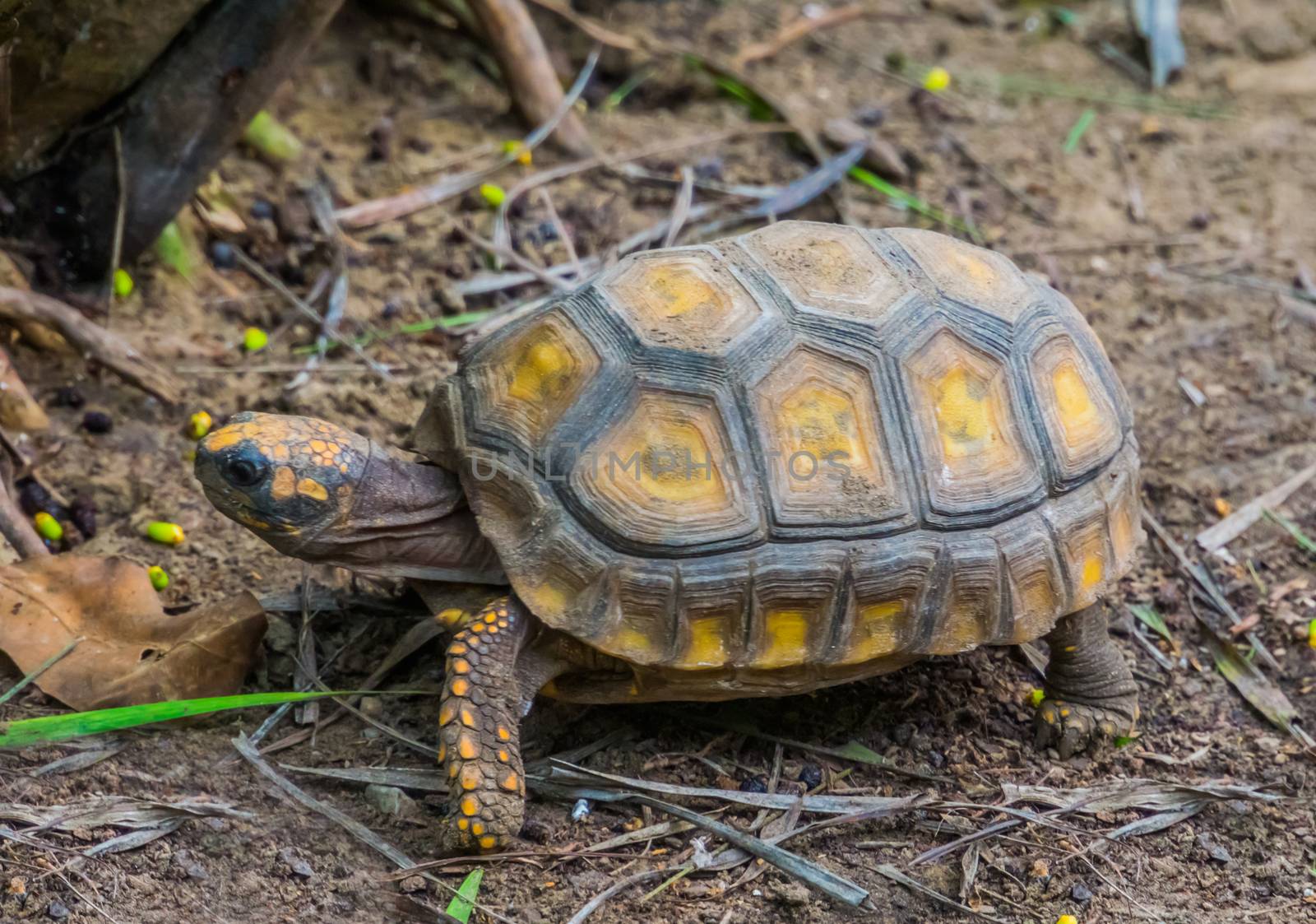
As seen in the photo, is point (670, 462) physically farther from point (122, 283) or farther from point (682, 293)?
point (122, 283)

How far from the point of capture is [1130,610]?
440cm

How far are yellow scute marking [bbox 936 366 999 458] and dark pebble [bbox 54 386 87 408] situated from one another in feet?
10.7

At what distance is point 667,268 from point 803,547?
97 cm

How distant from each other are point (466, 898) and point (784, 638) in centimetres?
111

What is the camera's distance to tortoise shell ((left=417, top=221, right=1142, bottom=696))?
330 centimetres

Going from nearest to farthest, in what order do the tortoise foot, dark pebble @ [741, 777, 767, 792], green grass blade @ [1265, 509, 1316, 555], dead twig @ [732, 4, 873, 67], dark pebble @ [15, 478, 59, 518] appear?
dark pebble @ [741, 777, 767, 792] → the tortoise foot → dark pebble @ [15, 478, 59, 518] → green grass blade @ [1265, 509, 1316, 555] → dead twig @ [732, 4, 873, 67]

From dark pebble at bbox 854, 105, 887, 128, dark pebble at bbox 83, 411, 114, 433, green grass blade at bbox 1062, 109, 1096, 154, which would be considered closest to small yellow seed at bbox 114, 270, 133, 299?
dark pebble at bbox 83, 411, 114, 433

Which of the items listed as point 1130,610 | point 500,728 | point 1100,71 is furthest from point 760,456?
point 1100,71

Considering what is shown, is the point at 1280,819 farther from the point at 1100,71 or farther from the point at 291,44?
the point at 1100,71

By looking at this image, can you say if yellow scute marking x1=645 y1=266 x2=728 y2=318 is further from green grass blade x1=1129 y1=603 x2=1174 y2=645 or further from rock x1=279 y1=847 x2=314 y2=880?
green grass blade x1=1129 y1=603 x2=1174 y2=645

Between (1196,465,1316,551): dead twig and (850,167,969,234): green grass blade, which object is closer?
(1196,465,1316,551): dead twig

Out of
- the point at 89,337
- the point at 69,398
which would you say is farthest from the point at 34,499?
the point at 89,337

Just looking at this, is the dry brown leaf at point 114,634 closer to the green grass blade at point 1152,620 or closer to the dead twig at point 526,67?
the green grass blade at point 1152,620

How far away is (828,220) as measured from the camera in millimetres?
6207
